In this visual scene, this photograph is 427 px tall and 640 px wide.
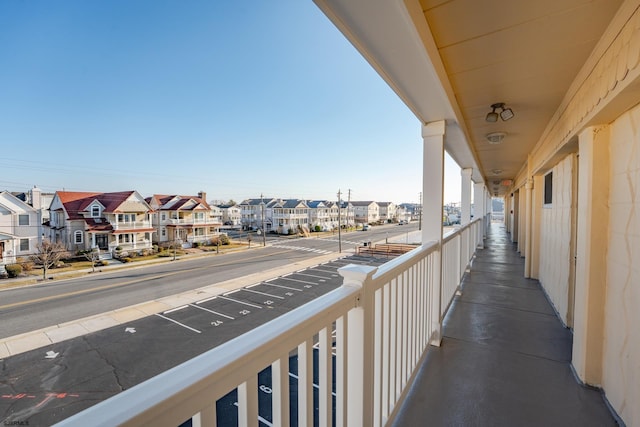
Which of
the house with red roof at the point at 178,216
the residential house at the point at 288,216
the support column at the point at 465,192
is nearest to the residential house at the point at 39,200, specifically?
the house with red roof at the point at 178,216

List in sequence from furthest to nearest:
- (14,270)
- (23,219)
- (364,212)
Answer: (364,212) → (14,270) → (23,219)

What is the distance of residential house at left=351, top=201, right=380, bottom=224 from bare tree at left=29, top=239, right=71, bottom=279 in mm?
41277

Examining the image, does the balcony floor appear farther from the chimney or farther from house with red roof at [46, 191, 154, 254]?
house with red roof at [46, 191, 154, 254]

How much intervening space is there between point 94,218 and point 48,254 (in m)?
0.69

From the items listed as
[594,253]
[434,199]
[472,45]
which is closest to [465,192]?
[434,199]

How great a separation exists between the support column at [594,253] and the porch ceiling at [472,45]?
0.59 meters

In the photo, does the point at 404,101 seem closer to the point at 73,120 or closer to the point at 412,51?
the point at 412,51

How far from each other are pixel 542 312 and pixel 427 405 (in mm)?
2296

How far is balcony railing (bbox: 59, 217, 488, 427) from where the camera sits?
16.0 inches

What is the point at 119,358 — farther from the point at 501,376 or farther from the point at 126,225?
the point at 501,376

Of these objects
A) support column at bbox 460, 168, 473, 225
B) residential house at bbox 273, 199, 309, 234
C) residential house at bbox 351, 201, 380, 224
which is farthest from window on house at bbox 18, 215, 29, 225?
residential house at bbox 351, 201, 380, 224

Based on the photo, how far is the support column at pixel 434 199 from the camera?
7.45 feet

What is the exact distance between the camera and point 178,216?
555 cm

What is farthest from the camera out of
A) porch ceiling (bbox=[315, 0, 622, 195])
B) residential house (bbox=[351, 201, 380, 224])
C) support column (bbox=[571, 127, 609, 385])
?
residential house (bbox=[351, 201, 380, 224])
